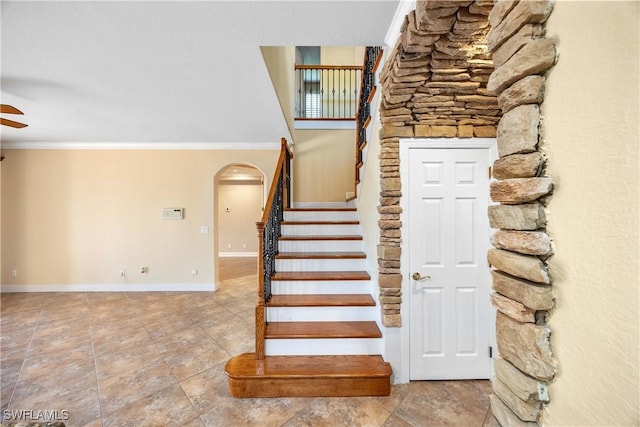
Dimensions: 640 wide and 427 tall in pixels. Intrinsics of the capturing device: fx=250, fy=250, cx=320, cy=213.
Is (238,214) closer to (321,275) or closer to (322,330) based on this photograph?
(321,275)

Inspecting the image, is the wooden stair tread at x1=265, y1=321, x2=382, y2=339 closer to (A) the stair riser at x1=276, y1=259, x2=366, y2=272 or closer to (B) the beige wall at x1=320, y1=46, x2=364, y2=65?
(A) the stair riser at x1=276, y1=259, x2=366, y2=272

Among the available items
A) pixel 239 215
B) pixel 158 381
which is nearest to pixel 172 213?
pixel 158 381

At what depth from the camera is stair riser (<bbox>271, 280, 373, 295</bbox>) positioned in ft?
8.36

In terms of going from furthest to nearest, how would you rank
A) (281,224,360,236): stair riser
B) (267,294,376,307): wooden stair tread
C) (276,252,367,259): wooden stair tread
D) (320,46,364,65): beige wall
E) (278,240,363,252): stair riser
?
(320,46,364,65): beige wall, (281,224,360,236): stair riser, (278,240,363,252): stair riser, (276,252,367,259): wooden stair tread, (267,294,376,307): wooden stair tread

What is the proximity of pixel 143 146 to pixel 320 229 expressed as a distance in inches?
143

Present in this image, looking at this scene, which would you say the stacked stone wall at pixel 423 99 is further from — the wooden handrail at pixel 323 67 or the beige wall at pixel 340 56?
the beige wall at pixel 340 56

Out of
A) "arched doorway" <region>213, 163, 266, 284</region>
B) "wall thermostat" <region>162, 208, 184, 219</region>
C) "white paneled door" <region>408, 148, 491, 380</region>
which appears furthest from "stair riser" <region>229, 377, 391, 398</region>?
"arched doorway" <region>213, 163, 266, 284</region>

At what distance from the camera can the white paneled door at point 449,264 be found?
2094 millimetres

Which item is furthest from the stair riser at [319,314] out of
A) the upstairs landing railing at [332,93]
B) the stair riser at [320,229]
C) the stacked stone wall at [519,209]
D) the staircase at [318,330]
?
the upstairs landing railing at [332,93]

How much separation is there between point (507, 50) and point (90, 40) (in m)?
2.50

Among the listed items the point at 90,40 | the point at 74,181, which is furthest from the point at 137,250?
the point at 90,40

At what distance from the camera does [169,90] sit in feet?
8.34

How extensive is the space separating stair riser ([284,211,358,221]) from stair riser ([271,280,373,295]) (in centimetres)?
119

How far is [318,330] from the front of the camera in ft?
7.28
